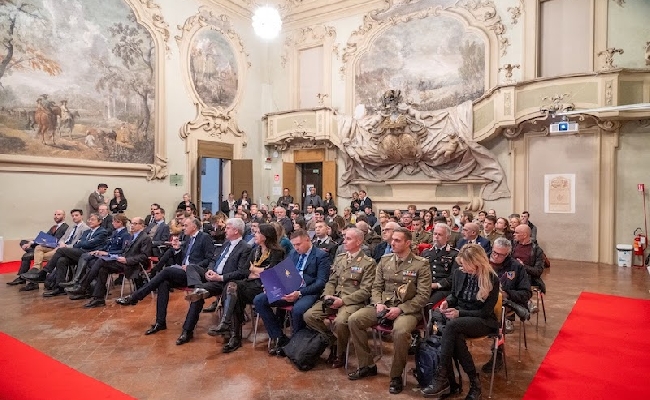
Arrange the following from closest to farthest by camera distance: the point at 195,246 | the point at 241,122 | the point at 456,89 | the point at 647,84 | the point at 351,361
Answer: the point at 351,361 → the point at 195,246 → the point at 647,84 → the point at 456,89 → the point at 241,122

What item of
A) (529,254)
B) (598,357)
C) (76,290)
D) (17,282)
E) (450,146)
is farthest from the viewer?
(450,146)

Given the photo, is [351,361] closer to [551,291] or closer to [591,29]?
[551,291]

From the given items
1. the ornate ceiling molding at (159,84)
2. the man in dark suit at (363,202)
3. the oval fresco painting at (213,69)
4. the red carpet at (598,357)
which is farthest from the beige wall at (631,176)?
the ornate ceiling molding at (159,84)

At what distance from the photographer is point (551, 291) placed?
7.02 metres

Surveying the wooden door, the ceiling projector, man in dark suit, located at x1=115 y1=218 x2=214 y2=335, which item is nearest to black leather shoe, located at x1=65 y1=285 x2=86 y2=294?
man in dark suit, located at x1=115 y1=218 x2=214 y2=335

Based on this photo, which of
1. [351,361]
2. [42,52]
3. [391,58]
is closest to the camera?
[351,361]

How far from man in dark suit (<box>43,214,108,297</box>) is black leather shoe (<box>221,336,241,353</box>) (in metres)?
3.62

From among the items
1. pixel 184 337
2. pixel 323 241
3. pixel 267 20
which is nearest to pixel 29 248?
pixel 184 337

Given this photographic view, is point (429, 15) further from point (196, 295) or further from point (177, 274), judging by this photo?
point (196, 295)

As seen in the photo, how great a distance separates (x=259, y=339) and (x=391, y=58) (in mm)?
10732

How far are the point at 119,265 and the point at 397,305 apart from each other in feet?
14.0

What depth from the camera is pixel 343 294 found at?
4.09 m

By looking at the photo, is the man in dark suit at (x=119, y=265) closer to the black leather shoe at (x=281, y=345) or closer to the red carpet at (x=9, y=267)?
the black leather shoe at (x=281, y=345)

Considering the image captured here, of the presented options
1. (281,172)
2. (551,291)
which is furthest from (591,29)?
(281,172)
